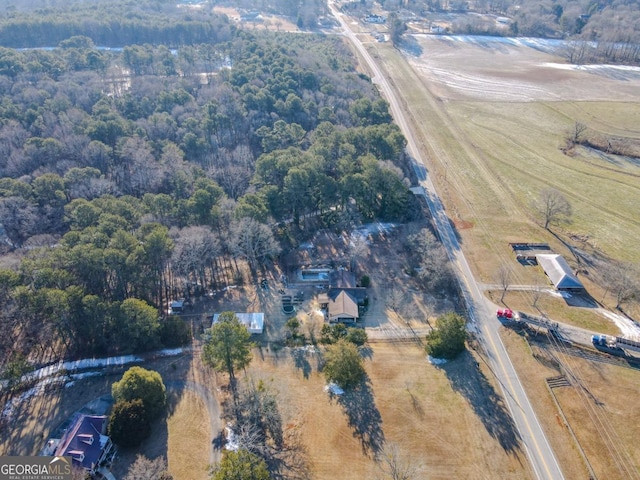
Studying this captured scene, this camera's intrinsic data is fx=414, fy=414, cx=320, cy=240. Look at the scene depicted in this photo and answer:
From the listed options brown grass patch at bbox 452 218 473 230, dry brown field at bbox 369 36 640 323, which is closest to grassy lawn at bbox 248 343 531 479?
dry brown field at bbox 369 36 640 323

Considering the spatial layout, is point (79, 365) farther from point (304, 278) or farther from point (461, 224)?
point (461, 224)

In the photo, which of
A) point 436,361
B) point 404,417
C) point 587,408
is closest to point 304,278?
point 436,361

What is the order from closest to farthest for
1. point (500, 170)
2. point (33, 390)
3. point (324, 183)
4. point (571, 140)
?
point (33, 390) < point (324, 183) < point (500, 170) < point (571, 140)

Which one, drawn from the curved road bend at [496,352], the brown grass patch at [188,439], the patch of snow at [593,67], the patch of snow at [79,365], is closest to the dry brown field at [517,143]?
the patch of snow at [593,67]

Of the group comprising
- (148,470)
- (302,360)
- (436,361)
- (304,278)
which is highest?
(304,278)

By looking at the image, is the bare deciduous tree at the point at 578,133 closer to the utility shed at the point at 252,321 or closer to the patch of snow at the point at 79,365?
the utility shed at the point at 252,321

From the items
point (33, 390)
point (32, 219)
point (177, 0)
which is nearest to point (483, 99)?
point (32, 219)

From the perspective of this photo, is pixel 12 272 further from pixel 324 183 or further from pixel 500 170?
pixel 500 170
